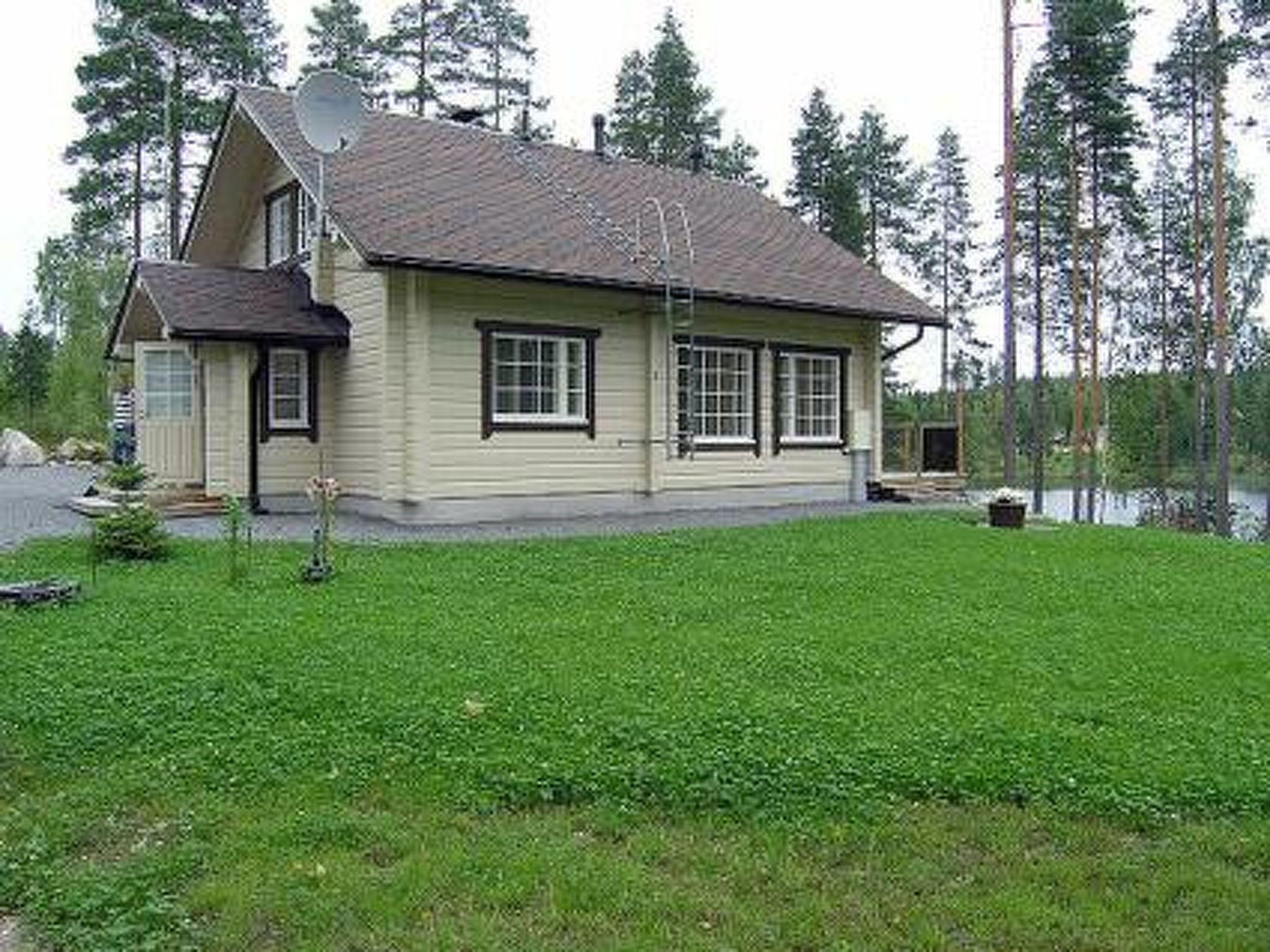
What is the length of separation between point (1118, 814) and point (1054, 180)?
29.3 m

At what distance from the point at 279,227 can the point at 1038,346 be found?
20.9 meters

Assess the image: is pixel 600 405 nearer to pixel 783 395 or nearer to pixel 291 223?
pixel 783 395

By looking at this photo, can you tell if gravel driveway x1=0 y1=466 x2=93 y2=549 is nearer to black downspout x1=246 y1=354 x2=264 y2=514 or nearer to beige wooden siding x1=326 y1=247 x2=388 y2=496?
black downspout x1=246 y1=354 x2=264 y2=514

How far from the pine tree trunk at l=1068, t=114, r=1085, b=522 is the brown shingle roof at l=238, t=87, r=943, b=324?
11.1m

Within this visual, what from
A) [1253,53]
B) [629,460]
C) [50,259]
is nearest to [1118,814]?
[629,460]

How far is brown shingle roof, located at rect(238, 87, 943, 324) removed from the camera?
13.3 m

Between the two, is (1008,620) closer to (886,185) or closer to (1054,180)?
(1054,180)

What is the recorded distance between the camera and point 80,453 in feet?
96.2

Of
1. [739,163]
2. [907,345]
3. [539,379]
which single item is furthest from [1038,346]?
[539,379]

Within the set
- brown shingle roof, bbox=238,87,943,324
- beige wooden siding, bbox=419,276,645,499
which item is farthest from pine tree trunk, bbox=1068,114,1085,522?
beige wooden siding, bbox=419,276,645,499

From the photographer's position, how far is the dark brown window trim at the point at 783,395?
1659cm

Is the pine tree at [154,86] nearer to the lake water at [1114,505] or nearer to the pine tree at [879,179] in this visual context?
the pine tree at [879,179]

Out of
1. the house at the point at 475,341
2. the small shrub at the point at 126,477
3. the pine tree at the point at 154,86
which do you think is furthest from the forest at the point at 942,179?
the small shrub at the point at 126,477

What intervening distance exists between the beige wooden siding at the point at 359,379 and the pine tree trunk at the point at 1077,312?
19581mm
